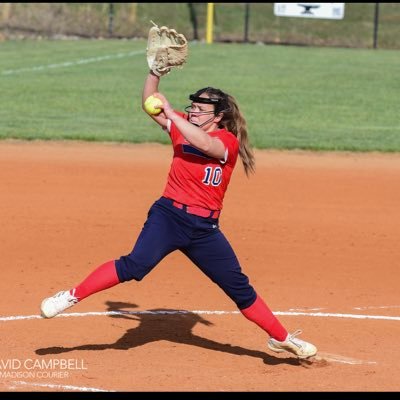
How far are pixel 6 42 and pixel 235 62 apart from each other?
835 cm

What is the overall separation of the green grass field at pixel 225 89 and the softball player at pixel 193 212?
9.73 metres

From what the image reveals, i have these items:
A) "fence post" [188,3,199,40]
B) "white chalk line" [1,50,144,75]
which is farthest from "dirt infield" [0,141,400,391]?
"fence post" [188,3,199,40]

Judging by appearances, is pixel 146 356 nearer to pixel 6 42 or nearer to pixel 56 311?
pixel 56 311

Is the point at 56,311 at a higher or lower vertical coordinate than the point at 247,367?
higher

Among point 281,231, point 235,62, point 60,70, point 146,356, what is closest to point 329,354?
point 146,356

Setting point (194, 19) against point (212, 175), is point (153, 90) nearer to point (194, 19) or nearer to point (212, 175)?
point (212, 175)

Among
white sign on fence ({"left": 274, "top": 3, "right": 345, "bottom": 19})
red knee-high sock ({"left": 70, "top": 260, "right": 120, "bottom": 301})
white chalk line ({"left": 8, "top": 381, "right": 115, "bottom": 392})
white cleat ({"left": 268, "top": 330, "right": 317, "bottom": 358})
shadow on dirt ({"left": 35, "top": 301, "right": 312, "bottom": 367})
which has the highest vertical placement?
white sign on fence ({"left": 274, "top": 3, "right": 345, "bottom": 19})

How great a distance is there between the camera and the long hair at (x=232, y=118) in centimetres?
770

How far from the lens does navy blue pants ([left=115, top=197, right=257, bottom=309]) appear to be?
25.1 feet

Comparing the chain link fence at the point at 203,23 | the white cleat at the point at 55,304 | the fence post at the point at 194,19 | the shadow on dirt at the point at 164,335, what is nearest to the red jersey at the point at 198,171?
the white cleat at the point at 55,304

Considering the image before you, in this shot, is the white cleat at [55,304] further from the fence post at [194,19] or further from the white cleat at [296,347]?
the fence post at [194,19]

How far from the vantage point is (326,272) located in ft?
36.0

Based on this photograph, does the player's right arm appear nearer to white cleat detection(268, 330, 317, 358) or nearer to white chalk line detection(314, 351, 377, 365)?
white cleat detection(268, 330, 317, 358)

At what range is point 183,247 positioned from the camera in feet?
25.5
